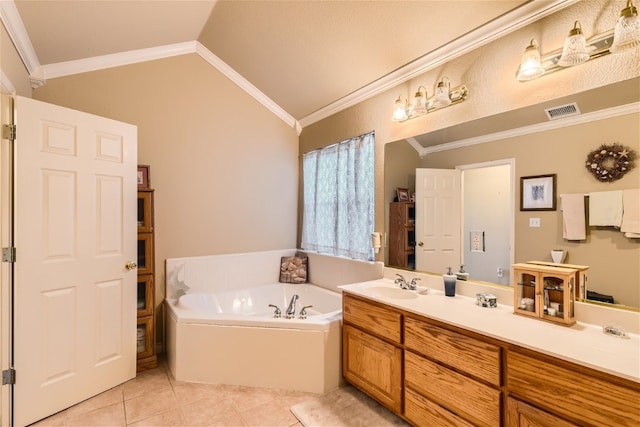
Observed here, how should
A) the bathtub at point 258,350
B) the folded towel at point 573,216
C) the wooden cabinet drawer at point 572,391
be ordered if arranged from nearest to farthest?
1. the wooden cabinet drawer at point 572,391
2. the folded towel at point 573,216
3. the bathtub at point 258,350

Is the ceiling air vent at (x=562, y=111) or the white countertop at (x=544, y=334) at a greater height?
the ceiling air vent at (x=562, y=111)

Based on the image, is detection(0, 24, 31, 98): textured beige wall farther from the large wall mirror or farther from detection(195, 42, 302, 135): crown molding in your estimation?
the large wall mirror

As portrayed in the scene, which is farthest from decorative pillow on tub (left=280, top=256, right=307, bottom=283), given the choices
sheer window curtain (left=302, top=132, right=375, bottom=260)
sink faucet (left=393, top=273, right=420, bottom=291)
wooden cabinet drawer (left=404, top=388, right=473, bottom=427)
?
wooden cabinet drawer (left=404, top=388, right=473, bottom=427)

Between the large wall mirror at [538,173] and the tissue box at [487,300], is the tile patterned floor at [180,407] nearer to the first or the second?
the tissue box at [487,300]

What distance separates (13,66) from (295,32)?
191 cm

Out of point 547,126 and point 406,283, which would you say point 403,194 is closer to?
point 406,283

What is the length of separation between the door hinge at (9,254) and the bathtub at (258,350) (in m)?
1.07

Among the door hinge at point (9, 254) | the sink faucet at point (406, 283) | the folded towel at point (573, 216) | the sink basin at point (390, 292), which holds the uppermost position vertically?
the folded towel at point (573, 216)

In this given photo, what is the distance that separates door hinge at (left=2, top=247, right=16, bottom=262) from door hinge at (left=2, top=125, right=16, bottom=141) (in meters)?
0.66

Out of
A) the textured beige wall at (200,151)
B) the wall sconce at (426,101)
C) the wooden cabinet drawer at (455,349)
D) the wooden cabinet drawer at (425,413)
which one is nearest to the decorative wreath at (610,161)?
the wall sconce at (426,101)

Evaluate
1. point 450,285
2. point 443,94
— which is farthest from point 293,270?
point 443,94

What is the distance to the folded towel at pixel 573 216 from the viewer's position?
59.0 inches


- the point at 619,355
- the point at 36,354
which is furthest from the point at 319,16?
the point at 36,354

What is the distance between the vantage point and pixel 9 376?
1808 millimetres
